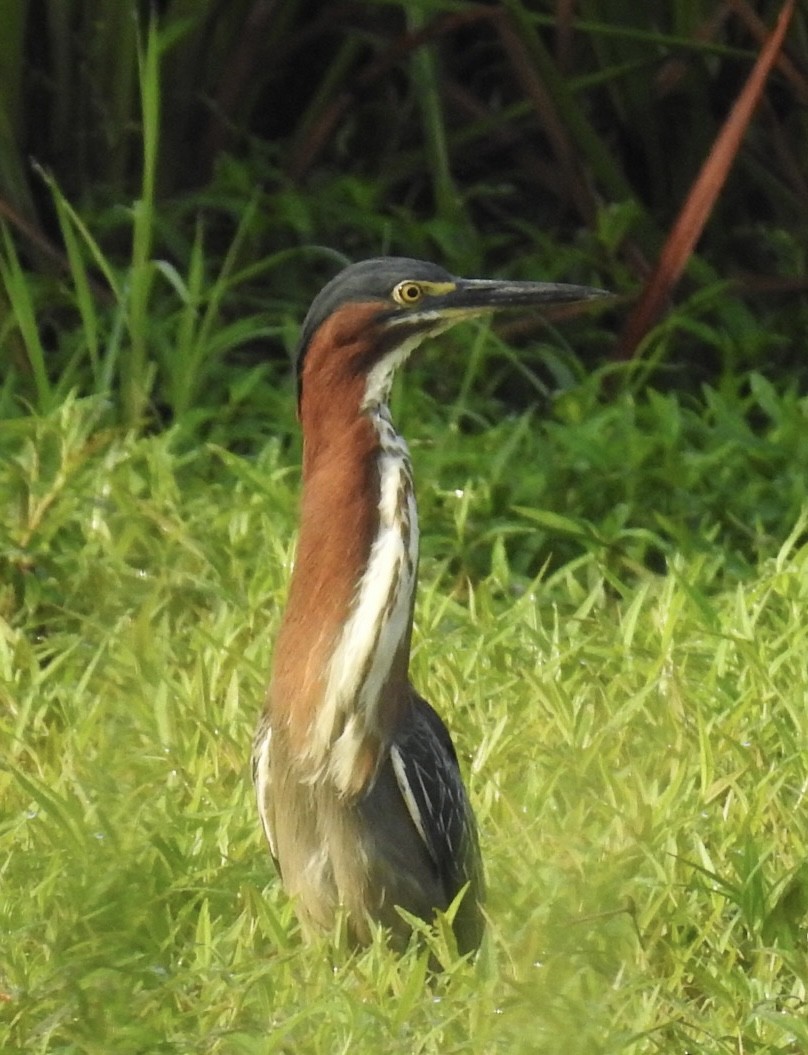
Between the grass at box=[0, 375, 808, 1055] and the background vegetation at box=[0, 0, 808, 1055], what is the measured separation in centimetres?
1

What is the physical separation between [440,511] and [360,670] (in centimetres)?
177

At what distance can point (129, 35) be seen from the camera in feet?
20.8

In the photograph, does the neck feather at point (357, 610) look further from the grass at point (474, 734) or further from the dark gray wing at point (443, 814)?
the grass at point (474, 734)

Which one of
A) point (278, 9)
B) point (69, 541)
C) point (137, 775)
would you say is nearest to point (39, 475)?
point (69, 541)

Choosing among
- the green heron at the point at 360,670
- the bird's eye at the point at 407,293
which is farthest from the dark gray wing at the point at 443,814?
the bird's eye at the point at 407,293

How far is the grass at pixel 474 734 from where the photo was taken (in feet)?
11.2

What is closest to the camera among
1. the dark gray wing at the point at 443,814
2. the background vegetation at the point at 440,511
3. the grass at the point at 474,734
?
the grass at the point at 474,734

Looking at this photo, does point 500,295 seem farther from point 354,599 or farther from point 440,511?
point 440,511

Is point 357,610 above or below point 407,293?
below

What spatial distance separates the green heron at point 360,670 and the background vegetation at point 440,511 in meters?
0.13

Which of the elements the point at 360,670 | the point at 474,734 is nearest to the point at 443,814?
the point at 360,670

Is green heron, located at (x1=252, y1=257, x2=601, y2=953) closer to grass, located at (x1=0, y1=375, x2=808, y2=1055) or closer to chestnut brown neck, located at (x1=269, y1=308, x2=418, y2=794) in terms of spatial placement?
chestnut brown neck, located at (x1=269, y1=308, x2=418, y2=794)

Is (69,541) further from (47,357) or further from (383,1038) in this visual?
(383,1038)

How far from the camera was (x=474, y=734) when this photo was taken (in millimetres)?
4484
